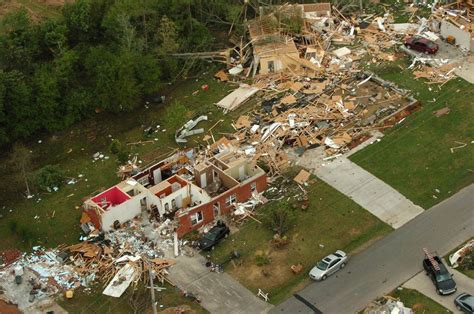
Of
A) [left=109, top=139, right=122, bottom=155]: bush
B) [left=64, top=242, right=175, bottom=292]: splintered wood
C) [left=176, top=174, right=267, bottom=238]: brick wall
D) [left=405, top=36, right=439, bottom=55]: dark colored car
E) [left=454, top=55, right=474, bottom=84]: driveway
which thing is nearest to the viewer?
[left=64, top=242, right=175, bottom=292]: splintered wood

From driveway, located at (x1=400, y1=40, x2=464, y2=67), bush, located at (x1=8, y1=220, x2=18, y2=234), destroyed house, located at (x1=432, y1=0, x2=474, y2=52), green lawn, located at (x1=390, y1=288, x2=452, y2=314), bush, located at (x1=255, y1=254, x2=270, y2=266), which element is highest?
destroyed house, located at (x1=432, y1=0, x2=474, y2=52)

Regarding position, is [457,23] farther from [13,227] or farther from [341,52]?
[13,227]

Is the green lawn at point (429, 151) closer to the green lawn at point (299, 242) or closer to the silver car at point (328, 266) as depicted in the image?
the green lawn at point (299, 242)

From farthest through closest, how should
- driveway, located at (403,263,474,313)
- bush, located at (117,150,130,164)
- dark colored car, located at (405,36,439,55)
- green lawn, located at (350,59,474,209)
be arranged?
dark colored car, located at (405,36,439,55) → bush, located at (117,150,130,164) → green lawn, located at (350,59,474,209) → driveway, located at (403,263,474,313)

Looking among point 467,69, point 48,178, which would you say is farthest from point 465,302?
point 48,178

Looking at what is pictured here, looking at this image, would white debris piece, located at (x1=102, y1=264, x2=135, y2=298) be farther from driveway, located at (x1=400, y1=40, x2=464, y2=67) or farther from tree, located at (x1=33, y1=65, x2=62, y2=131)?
driveway, located at (x1=400, y1=40, x2=464, y2=67)

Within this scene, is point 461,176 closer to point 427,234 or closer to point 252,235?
point 427,234

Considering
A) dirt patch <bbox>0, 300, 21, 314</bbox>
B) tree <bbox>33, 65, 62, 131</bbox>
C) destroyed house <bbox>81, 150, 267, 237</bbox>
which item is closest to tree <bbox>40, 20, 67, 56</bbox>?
tree <bbox>33, 65, 62, 131</bbox>

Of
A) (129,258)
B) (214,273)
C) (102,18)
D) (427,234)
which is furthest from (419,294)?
(102,18)
